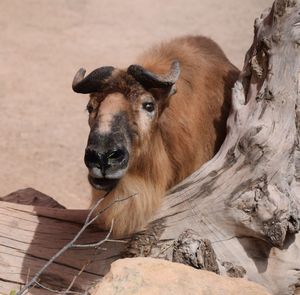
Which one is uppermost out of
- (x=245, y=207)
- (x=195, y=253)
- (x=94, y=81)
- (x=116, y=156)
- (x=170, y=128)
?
(x=94, y=81)

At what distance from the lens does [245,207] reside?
15.9ft

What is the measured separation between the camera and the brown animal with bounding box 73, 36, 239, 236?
15.8 ft

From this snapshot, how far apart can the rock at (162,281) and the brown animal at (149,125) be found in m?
0.78

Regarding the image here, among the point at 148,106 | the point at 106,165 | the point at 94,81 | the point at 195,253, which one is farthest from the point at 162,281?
the point at 94,81

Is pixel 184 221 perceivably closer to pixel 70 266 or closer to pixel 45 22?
pixel 70 266

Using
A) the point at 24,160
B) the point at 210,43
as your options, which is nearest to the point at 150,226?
the point at 210,43

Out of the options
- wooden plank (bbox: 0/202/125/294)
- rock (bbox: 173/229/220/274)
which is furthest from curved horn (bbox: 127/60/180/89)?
wooden plank (bbox: 0/202/125/294)

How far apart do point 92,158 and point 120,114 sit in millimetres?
418

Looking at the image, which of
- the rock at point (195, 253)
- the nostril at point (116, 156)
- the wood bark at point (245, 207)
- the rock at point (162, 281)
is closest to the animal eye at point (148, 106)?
the nostril at point (116, 156)

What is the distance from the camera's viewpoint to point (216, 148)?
568 centimetres

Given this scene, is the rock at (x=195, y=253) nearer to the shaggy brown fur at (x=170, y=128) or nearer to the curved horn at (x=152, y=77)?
the shaggy brown fur at (x=170, y=128)

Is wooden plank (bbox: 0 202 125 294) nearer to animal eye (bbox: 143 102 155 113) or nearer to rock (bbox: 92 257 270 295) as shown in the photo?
rock (bbox: 92 257 270 295)

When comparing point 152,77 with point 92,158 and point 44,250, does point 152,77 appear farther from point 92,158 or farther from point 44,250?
point 44,250

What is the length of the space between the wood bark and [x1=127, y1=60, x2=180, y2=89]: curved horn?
585 millimetres
